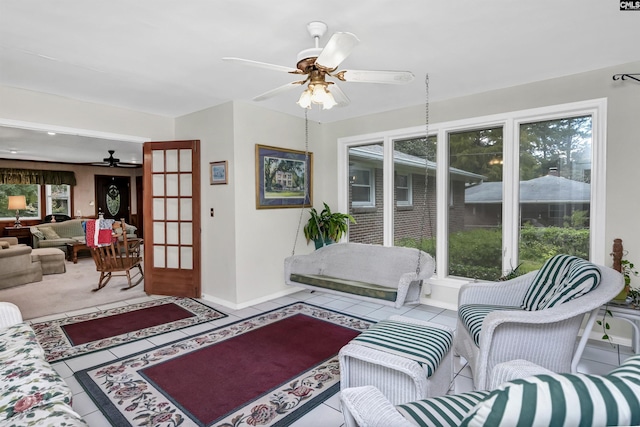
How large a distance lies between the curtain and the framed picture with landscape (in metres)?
7.51

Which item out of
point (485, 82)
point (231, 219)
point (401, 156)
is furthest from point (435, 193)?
point (231, 219)

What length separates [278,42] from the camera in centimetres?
257

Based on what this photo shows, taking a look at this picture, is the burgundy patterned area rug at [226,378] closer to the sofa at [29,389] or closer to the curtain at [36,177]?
the sofa at [29,389]

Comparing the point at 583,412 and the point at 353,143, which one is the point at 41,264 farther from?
the point at 583,412

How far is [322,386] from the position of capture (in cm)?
243

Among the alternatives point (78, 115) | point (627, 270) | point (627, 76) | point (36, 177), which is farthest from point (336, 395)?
point (36, 177)

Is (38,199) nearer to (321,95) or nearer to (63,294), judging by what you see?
(63,294)

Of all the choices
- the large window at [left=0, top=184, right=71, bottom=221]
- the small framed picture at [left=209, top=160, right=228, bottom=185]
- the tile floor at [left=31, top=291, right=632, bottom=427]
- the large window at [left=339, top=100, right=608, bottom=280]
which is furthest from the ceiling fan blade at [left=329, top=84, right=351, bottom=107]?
the large window at [left=0, top=184, right=71, bottom=221]

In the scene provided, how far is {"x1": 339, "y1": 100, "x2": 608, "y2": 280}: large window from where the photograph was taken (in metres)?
3.29

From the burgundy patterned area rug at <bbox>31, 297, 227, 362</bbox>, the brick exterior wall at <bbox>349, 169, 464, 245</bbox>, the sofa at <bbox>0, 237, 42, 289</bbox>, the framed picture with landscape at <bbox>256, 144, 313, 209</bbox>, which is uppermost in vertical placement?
the framed picture with landscape at <bbox>256, 144, 313, 209</bbox>

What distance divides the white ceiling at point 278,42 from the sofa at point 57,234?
16.4 feet

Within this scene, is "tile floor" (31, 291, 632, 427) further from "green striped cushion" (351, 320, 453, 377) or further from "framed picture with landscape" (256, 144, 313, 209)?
"framed picture with landscape" (256, 144, 313, 209)

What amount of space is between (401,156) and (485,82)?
4.74 ft

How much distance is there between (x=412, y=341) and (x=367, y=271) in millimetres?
1922
